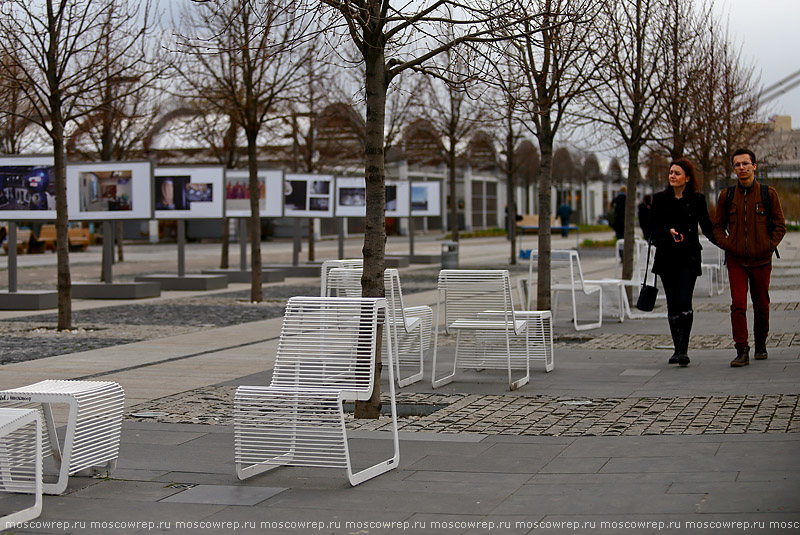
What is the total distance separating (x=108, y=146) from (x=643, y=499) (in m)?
27.3

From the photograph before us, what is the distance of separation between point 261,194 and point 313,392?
67.6ft

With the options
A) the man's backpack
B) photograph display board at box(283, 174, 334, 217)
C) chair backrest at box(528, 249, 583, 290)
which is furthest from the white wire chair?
photograph display board at box(283, 174, 334, 217)

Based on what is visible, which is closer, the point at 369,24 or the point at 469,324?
the point at 369,24

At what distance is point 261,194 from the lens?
26078 mm

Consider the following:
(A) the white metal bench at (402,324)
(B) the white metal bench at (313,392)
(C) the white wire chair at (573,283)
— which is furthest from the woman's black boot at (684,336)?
(B) the white metal bench at (313,392)

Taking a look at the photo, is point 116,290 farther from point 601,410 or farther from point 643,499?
point 643,499

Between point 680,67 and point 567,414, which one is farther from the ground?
point 680,67

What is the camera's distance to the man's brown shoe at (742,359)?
32.1ft

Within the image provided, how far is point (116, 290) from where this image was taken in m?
20.9

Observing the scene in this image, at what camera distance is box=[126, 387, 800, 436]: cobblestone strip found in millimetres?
A: 7109

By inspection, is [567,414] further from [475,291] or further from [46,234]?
[46,234]

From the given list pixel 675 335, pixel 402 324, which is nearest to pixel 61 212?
pixel 402 324

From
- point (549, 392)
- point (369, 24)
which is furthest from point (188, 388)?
point (369, 24)

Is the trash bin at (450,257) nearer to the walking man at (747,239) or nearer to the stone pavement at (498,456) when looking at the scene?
the stone pavement at (498,456)
